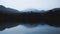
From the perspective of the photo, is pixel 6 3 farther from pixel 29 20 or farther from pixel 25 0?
pixel 29 20

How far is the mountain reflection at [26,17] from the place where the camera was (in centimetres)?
122

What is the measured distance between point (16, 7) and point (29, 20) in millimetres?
199

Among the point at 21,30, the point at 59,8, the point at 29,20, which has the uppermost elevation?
the point at 59,8

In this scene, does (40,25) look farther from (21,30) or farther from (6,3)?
(6,3)

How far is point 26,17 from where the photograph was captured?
4.05ft

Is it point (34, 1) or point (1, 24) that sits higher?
point (34, 1)

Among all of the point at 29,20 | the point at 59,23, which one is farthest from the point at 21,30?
the point at 59,23

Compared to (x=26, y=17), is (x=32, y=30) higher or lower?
lower

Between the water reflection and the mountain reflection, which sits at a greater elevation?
the mountain reflection

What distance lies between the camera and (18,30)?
1237 millimetres

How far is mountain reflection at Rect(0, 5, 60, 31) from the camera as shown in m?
1.22

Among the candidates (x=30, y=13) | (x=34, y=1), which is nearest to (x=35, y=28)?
(x=30, y=13)

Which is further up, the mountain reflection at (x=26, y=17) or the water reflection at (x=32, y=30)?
the mountain reflection at (x=26, y=17)

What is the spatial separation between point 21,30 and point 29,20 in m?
0.14
